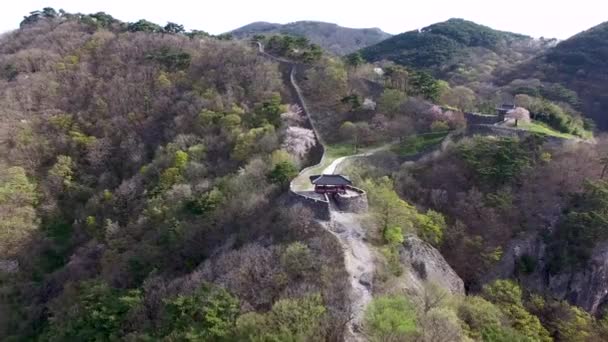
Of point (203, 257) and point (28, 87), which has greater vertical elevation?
point (28, 87)

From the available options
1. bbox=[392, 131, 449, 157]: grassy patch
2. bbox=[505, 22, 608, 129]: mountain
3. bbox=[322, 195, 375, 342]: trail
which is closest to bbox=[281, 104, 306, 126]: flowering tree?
bbox=[392, 131, 449, 157]: grassy patch

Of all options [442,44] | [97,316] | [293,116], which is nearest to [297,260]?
[97,316]

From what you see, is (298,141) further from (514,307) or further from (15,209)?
(15,209)

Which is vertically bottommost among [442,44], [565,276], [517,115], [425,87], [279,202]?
[565,276]

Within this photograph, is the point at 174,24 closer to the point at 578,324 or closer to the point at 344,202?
the point at 344,202

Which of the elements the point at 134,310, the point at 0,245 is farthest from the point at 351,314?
the point at 0,245
